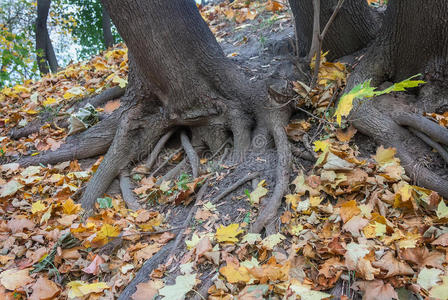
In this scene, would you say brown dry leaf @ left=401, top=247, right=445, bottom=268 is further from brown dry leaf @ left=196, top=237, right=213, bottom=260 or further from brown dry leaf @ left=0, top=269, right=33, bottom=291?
brown dry leaf @ left=0, top=269, right=33, bottom=291

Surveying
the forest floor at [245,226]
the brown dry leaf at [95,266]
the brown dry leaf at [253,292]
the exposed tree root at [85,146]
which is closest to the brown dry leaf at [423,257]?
the forest floor at [245,226]

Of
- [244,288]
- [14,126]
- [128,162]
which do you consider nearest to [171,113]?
[128,162]

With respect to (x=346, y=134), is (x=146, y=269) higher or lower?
lower

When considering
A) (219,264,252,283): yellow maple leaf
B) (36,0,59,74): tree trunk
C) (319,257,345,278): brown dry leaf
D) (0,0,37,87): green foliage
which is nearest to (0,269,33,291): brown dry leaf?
(219,264,252,283): yellow maple leaf

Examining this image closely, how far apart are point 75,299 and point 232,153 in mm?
1812

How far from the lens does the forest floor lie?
1.73m

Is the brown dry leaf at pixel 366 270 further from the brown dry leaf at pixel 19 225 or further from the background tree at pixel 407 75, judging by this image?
the brown dry leaf at pixel 19 225

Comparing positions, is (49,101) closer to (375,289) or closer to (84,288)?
(84,288)

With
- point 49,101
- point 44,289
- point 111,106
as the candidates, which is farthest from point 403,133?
point 49,101

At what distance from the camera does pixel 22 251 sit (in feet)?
8.30

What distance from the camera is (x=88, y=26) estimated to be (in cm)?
1181

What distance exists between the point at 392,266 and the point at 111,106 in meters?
3.87

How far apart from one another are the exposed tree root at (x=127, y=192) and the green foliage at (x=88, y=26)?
9367 millimetres

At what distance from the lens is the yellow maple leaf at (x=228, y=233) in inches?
83.2
